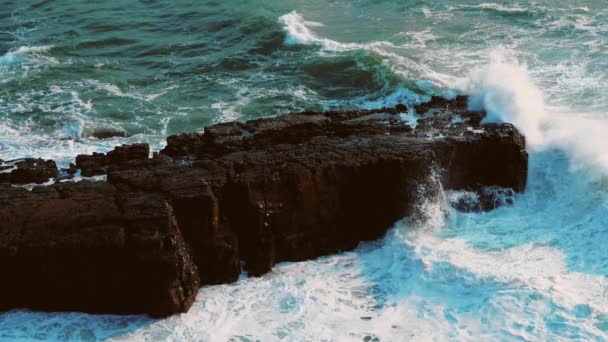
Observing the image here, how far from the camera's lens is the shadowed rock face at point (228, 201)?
1120 cm

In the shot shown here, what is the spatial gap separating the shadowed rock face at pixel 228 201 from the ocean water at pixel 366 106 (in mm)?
382

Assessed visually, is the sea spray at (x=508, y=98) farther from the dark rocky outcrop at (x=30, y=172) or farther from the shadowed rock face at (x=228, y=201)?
the dark rocky outcrop at (x=30, y=172)

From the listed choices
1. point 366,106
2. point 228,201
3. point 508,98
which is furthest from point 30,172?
point 508,98

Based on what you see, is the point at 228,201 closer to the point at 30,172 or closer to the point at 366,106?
the point at 30,172

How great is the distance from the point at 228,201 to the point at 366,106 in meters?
8.01

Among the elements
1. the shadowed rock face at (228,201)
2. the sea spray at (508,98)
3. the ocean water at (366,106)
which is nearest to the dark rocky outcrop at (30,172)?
the shadowed rock face at (228,201)

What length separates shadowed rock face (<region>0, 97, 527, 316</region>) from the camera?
1120 cm

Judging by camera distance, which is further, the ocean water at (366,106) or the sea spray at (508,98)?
the sea spray at (508,98)

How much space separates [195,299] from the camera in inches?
468

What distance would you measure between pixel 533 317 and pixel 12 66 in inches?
744

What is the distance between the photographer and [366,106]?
1973 centimetres

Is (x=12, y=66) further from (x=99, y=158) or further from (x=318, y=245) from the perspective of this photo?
(x=318, y=245)

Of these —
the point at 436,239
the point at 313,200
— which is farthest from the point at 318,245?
the point at 436,239

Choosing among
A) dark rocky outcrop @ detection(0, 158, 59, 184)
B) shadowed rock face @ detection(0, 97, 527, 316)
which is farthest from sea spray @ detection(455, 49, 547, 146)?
dark rocky outcrop @ detection(0, 158, 59, 184)
